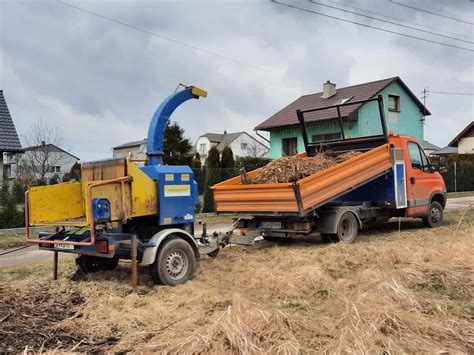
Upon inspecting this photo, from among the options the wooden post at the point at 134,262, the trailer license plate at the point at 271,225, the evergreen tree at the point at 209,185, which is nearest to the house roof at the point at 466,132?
the evergreen tree at the point at 209,185

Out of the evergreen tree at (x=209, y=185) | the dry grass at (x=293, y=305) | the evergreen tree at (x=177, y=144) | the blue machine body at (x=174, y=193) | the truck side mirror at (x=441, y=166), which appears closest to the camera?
the dry grass at (x=293, y=305)

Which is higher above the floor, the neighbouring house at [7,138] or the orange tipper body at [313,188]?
the neighbouring house at [7,138]

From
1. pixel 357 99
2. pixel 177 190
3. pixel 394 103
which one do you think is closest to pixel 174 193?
pixel 177 190

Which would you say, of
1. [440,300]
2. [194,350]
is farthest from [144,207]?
[440,300]

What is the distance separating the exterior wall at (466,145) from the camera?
49156 mm

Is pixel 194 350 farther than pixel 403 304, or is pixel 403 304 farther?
pixel 403 304

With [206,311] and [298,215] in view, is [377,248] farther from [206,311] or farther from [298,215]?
[206,311]

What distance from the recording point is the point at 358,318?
3996 mm

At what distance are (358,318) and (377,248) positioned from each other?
4.51 metres

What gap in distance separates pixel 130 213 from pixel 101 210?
1.42ft

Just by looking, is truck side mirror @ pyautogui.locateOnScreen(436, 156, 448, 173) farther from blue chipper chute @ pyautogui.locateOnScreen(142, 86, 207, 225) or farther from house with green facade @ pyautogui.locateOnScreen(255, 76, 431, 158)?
house with green facade @ pyautogui.locateOnScreen(255, 76, 431, 158)

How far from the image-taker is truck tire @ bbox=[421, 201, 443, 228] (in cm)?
1210

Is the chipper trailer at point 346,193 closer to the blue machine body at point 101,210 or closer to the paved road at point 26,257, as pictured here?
the blue machine body at point 101,210

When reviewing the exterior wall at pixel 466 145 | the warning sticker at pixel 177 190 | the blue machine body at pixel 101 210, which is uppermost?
the exterior wall at pixel 466 145
